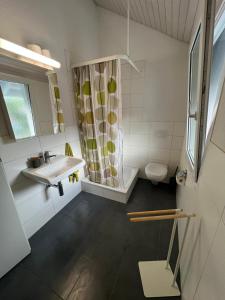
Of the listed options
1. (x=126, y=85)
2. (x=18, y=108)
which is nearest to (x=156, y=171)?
(x=126, y=85)

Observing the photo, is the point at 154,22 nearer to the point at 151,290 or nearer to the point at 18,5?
the point at 18,5

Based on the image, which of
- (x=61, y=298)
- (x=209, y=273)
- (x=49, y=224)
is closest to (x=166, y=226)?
(x=209, y=273)

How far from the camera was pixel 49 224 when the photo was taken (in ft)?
5.65

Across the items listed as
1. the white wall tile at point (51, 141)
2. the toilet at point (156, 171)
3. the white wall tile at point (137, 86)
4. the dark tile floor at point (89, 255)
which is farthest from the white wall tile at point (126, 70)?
the dark tile floor at point (89, 255)

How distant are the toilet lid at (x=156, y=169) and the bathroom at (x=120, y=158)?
3cm

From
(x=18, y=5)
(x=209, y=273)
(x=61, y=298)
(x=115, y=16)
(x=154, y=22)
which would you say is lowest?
(x=61, y=298)

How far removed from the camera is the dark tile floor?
108 centimetres

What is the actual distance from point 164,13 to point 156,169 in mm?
2077

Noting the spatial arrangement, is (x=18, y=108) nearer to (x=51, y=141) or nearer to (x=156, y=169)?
(x=51, y=141)

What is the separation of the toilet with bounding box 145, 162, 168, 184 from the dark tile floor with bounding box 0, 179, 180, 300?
412 millimetres

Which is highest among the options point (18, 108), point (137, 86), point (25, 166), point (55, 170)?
point (137, 86)

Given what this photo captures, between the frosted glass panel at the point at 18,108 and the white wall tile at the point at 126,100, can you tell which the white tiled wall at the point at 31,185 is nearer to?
the frosted glass panel at the point at 18,108

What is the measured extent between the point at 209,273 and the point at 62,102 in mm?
2068

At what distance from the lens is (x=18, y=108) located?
1312 mm
